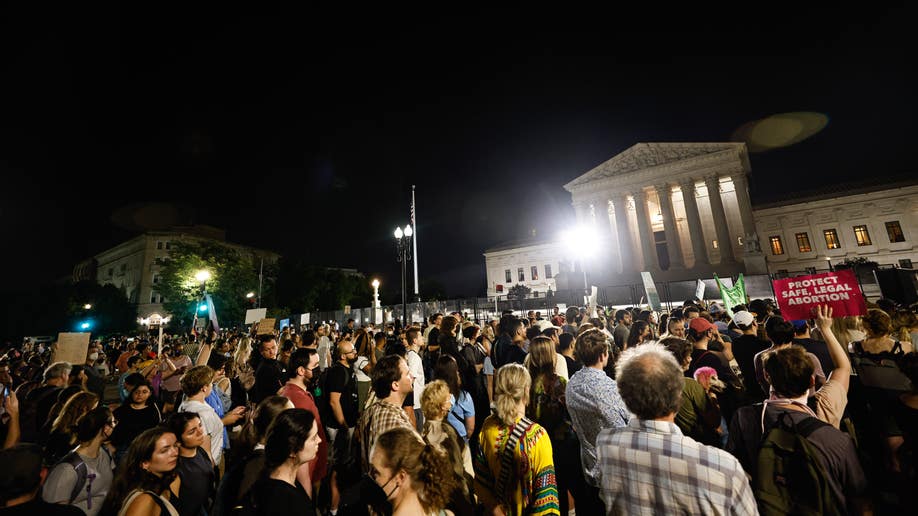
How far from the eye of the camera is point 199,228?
2576 inches

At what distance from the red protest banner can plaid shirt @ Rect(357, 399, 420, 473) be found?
4532 millimetres

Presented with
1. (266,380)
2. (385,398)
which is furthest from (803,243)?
(266,380)

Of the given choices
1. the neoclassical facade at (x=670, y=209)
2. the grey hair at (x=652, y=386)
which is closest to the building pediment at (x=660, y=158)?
the neoclassical facade at (x=670, y=209)

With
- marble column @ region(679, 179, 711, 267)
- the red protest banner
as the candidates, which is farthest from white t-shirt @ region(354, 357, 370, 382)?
marble column @ region(679, 179, 711, 267)

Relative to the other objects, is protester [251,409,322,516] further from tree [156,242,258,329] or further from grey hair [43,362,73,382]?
tree [156,242,258,329]

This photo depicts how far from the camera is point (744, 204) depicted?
113ft

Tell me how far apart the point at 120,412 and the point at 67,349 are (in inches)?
223

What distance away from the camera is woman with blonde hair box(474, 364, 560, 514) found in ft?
8.23

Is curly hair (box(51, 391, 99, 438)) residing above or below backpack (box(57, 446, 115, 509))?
above

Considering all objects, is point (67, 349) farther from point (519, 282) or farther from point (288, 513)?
point (519, 282)

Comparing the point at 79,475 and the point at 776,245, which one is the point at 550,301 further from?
the point at 776,245

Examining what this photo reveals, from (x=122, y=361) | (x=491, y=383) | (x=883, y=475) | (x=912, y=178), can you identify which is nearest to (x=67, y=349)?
(x=122, y=361)

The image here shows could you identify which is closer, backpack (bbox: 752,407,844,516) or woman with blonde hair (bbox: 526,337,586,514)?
backpack (bbox: 752,407,844,516)

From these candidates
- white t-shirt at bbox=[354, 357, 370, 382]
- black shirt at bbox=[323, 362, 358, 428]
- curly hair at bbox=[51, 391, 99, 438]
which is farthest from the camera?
white t-shirt at bbox=[354, 357, 370, 382]
